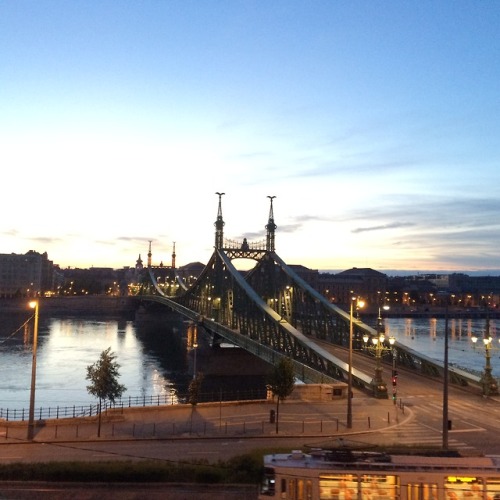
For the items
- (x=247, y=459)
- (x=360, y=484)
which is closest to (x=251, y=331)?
(x=247, y=459)

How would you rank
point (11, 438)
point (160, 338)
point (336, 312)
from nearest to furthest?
point (11, 438), point (336, 312), point (160, 338)

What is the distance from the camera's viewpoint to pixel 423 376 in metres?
45.2

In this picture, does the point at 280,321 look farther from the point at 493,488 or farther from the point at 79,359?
the point at 493,488

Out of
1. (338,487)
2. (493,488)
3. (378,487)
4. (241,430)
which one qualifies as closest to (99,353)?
(241,430)

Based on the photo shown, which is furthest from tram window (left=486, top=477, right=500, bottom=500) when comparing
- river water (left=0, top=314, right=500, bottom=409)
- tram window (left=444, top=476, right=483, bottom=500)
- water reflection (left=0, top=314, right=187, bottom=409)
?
water reflection (left=0, top=314, right=187, bottom=409)

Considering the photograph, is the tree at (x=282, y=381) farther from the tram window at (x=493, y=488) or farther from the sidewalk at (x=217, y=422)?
the tram window at (x=493, y=488)

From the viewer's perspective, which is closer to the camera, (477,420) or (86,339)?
(477,420)

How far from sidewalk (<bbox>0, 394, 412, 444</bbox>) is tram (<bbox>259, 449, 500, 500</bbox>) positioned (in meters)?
12.7

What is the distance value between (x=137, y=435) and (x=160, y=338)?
280 feet

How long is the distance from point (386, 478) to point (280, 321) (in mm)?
42375

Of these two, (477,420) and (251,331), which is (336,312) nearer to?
(251,331)

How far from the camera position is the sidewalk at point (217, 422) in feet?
87.2

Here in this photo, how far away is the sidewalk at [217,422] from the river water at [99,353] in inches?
675

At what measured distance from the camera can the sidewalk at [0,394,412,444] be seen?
26594 mm
